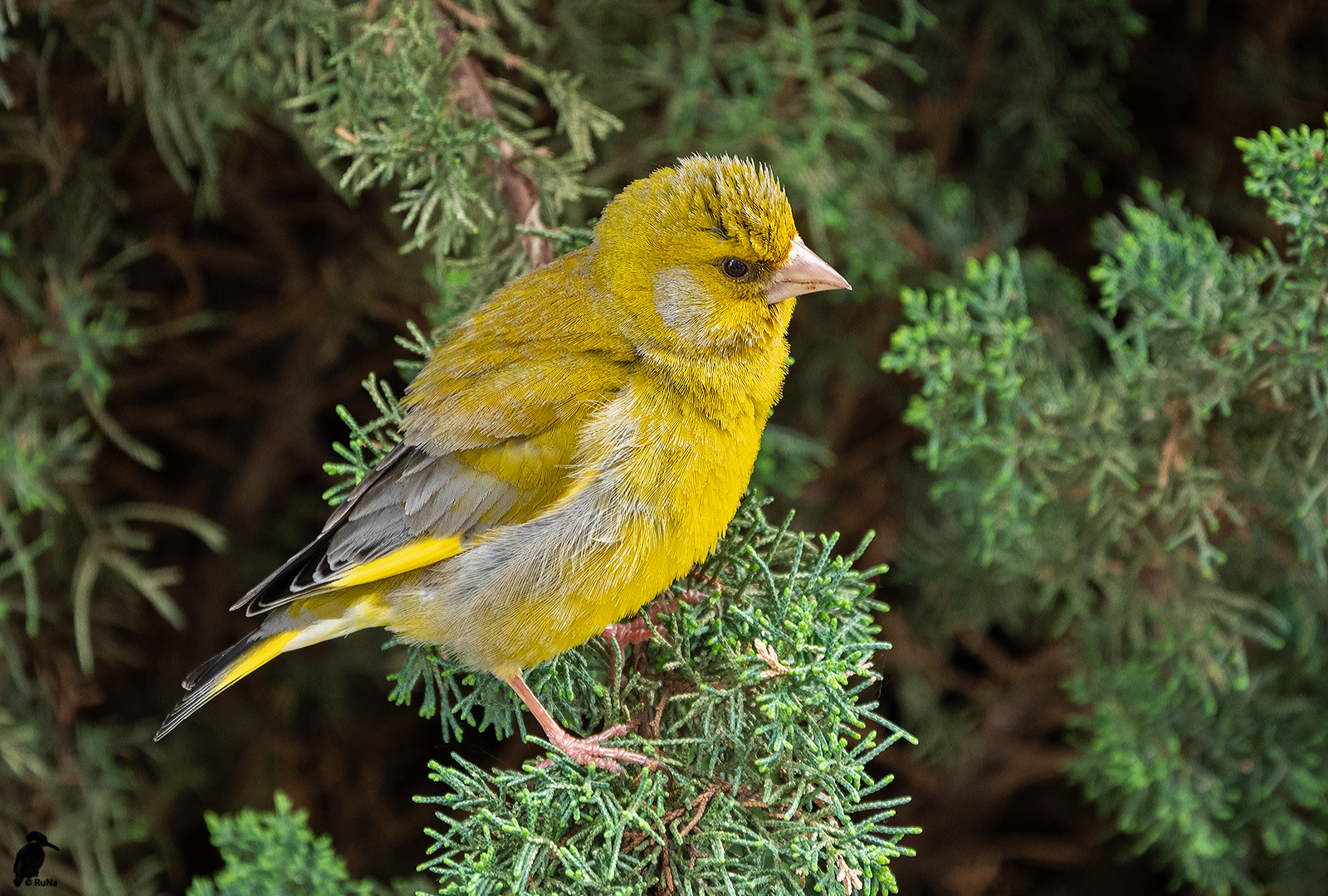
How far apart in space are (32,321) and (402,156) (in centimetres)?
117

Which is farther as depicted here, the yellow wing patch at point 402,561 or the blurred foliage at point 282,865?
the blurred foliage at point 282,865

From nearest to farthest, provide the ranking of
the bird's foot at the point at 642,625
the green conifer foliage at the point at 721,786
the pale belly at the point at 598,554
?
the green conifer foliage at the point at 721,786
the pale belly at the point at 598,554
the bird's foot at the point at 642,625

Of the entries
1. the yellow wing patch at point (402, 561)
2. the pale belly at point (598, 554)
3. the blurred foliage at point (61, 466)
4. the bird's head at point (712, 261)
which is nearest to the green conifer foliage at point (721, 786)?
the pale belly at point (598, 554)

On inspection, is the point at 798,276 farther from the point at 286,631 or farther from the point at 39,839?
→ the point at 39,839

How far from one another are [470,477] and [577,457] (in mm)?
217

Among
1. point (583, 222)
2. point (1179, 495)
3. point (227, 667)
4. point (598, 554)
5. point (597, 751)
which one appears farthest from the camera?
point (583, 222)

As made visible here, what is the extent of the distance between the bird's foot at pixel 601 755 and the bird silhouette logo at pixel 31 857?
5.19 feet

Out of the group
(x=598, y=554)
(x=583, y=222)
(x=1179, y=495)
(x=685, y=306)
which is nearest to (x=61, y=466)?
(x=583, y=222)

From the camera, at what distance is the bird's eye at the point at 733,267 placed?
6.95 ft

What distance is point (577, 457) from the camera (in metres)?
2.05

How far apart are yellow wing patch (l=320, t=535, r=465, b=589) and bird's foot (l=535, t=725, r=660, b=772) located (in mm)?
427

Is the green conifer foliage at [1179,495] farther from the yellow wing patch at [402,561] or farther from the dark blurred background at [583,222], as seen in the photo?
the yellow wing patch at [402,561]

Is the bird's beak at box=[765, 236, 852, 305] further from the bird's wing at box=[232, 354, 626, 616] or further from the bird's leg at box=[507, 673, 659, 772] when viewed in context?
the bird's leg at box=[507, 673, 659, 772]

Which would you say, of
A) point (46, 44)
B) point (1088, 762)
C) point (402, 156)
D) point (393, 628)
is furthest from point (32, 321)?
point (1088, 762)
